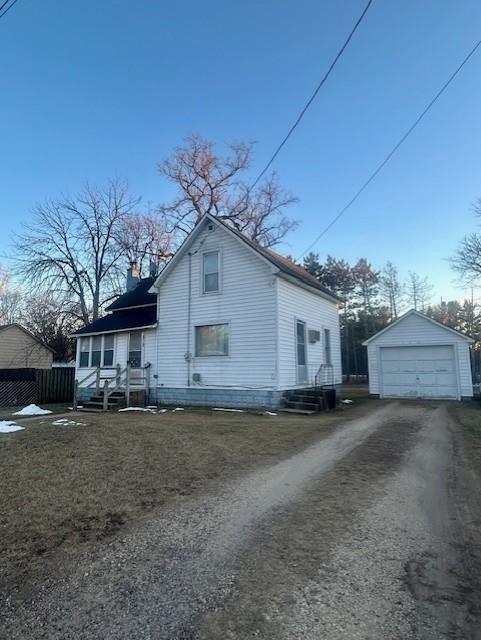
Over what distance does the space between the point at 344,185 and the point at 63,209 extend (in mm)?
22807

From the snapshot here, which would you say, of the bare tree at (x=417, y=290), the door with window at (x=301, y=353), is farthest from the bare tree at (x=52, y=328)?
the bare tree at (x=417, y=290)

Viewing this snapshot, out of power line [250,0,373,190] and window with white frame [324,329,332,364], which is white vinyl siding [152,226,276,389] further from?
window with white frame [324,329,332,364]

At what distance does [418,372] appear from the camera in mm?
17141

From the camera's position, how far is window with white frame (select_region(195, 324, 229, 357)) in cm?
1439

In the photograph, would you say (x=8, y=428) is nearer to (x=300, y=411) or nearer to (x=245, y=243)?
(x=300, y=411)

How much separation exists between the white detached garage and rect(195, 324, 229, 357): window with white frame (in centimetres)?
749

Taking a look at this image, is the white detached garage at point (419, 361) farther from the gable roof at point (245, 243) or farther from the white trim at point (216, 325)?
the white trim at point (216, 325)

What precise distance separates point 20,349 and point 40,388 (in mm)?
13278

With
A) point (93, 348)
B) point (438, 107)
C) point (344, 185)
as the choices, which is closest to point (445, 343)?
point (344, 185)

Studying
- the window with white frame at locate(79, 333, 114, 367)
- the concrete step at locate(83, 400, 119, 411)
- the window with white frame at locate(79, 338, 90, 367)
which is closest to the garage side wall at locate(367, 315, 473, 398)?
the concrete step at locate(83, 400, 119, 411)

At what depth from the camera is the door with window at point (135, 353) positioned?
16203 millimetres

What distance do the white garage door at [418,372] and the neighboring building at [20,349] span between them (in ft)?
85.4

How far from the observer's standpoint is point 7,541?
343 centimetres

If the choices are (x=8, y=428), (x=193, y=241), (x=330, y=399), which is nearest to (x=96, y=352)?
(x=193, y=241)
